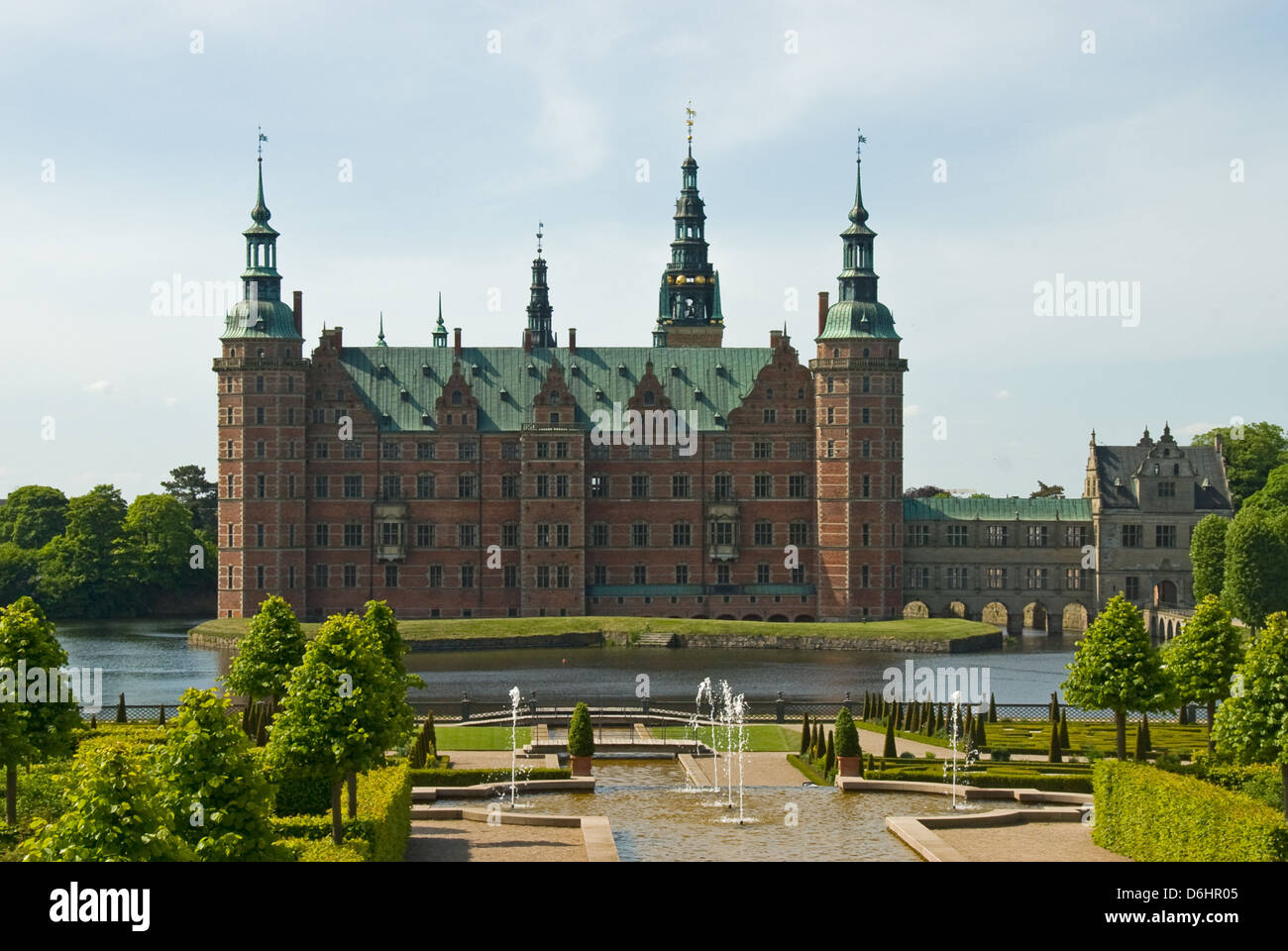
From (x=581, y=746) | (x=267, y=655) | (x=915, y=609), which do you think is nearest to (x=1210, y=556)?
(x=915, y=609)

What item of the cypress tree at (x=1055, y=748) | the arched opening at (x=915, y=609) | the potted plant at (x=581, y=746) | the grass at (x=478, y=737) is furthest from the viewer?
the arched opening at (x=915, y=609)

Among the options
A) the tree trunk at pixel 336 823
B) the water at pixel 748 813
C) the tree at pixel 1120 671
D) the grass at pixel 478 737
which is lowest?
the water at pixel 748 813

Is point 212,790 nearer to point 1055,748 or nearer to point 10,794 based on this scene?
point 10,794

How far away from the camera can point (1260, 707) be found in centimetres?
3231

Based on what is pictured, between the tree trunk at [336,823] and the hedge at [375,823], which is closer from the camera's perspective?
the tree trunk at [336,823]

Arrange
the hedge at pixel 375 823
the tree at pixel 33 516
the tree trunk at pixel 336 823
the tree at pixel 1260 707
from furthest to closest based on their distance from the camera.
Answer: the tree at pixel 33 516 → the tree at pixel 1260 707 → the hedge at pixel 375 823 → the tree trunk at pixel 336 823

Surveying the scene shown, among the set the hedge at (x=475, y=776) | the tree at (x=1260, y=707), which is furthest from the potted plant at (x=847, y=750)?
the tree at (x=1260, y=707)

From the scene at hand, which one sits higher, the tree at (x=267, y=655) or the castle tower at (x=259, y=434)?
the castle tower at (x=259, y=434)

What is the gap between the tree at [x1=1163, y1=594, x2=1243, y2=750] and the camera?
43938mm

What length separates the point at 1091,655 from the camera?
4222 cm

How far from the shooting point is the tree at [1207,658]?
43.9 meters

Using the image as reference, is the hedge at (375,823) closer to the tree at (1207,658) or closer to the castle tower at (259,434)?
the tree at (1207,658)

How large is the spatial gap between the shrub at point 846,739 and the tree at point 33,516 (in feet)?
300
